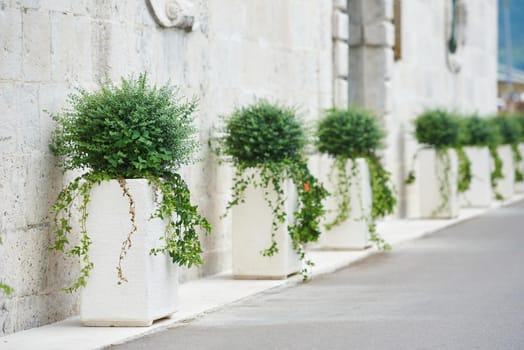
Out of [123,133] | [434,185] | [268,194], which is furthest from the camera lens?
[434,185]

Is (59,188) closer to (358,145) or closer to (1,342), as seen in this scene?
(1,342)

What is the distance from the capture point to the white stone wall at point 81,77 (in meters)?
8.27

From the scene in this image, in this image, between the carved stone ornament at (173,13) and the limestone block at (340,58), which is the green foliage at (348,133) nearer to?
the limestone block at (340,58)

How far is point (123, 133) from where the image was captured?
8523 millimetres

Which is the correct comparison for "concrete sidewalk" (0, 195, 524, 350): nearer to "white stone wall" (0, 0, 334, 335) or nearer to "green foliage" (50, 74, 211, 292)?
"white stone wall" (0, 0, 334, 335)

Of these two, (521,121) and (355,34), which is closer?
(355,34)

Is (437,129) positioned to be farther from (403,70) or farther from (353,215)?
(353,215)

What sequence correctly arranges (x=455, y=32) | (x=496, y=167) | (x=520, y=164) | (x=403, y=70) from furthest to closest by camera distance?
(x=520, y=164) < (x=455, y=32) < (x=496, y=167) < (x=403, y=70)

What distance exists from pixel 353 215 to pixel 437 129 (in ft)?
15.3

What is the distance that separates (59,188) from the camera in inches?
349

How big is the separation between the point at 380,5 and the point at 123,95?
9.82 metres

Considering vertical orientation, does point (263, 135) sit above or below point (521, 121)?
below

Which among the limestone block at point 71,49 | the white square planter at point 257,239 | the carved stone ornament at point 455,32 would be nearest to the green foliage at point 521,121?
the carved stone ornament at point 455,32

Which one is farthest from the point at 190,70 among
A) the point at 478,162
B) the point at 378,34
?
the point at 478,162
